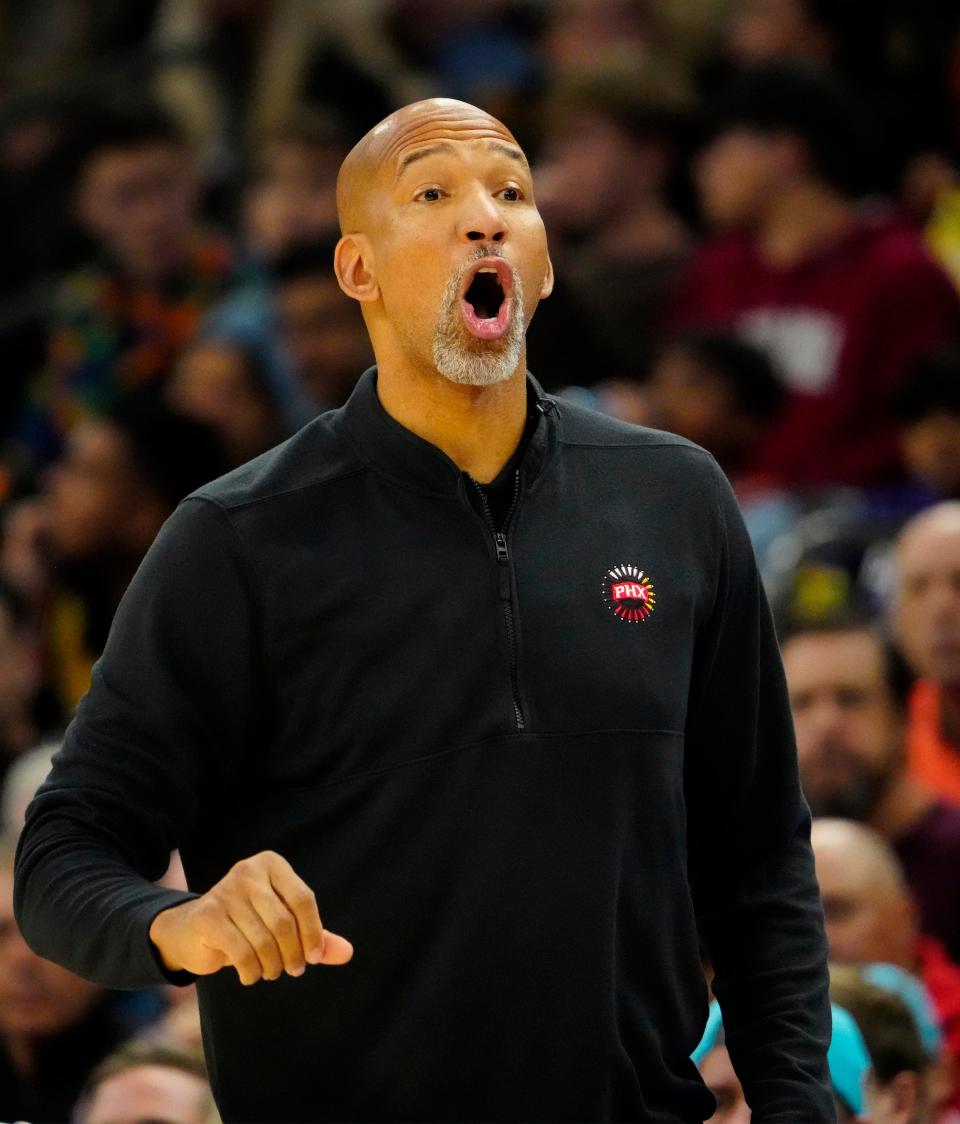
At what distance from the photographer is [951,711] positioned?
5508mm

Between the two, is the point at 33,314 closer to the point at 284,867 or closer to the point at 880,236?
the point at 880,236

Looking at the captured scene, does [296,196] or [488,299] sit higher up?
[296,196]

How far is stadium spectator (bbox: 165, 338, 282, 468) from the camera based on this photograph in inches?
275

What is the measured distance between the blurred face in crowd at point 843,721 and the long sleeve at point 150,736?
272cm

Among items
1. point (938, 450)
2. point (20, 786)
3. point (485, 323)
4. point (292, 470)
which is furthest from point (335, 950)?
point (938, 450)

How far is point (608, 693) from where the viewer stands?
2479mm

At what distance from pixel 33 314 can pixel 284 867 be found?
5665 millimetres

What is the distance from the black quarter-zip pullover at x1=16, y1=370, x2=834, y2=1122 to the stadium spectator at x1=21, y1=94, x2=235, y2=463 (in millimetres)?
4811

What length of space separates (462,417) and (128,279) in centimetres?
506

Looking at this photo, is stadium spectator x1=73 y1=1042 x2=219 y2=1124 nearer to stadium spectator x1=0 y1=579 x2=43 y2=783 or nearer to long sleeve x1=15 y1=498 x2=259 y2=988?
long sleeve x1=15 y1=498 x2=259 y2=988

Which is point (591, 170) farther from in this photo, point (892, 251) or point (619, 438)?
point (619, 438)

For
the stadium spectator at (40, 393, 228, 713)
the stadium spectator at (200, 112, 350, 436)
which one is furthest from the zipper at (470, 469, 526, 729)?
the stadium spectator at (200, 112, 350, 436)

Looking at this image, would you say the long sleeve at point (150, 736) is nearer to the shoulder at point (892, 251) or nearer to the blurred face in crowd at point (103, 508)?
the blurred face in crowd at point (103, 508)

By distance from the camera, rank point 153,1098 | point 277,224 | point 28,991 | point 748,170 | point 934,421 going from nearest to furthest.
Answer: point 153,1098
point 28,991
point 934,421
point 748,170
point 277,224
